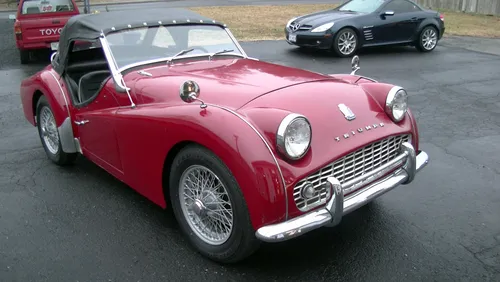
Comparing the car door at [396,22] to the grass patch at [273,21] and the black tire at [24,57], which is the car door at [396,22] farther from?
the black tire at [24,57]

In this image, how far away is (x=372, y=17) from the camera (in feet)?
37.4

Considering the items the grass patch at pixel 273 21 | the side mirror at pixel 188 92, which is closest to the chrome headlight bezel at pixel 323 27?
the grass patch at pixel 273 21

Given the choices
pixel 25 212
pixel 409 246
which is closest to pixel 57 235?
pixel 25 212

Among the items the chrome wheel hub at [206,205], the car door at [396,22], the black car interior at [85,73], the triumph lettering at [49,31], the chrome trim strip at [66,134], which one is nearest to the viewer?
the chrome wheel hub at [206,205]

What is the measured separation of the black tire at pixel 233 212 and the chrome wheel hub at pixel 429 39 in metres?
10.4

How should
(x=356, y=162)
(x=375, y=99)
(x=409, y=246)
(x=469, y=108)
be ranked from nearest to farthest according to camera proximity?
(x=356, y=162)
(x=409, y=246)
(x=375, y=99)
(x=469, y=108)

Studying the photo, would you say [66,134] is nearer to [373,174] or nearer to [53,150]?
[53,150]

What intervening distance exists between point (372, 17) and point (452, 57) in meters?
2.23

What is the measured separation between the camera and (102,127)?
13.2 ft

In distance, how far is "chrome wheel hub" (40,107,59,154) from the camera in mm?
4973

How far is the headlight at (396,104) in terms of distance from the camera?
141 inches

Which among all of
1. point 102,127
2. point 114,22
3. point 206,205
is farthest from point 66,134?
point 206,205

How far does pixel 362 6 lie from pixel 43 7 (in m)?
7.99

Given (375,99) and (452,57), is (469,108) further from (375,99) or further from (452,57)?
(452,57)
